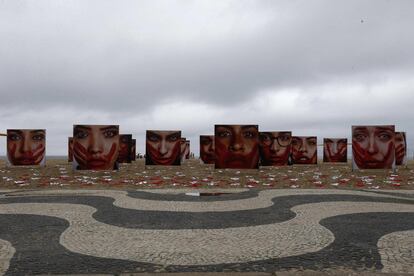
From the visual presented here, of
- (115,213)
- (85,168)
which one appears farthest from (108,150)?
(115,213)

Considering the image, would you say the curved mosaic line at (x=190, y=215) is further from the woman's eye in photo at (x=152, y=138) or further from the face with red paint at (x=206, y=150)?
the face with red paint at (x=206, y=150)

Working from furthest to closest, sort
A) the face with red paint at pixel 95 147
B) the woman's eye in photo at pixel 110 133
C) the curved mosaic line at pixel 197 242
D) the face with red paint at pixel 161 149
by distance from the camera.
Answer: the face with red paint at pixel 161 149 < the woman's eye in photo at pixel 110 133 < the face with red paint at pixel 95 147 < the curved mosaic line at pixel 197 242

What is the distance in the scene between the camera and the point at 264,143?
107 ft

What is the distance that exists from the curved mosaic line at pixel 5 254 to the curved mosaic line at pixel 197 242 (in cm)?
83

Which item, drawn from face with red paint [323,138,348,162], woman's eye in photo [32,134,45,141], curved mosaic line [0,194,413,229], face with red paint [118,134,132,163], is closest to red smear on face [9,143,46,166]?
woman's eye in photo [32,134,45,141]

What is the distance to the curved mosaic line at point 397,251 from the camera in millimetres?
5281

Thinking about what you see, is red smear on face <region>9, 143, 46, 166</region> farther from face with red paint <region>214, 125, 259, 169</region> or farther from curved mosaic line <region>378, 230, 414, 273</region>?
curved mosaic line <region>378, 230, 414, 273</region>

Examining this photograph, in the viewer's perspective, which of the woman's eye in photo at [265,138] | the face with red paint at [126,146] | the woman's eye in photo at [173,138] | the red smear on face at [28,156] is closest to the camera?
the woman's eye in photo at [173,138]

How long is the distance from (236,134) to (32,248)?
20.5 m

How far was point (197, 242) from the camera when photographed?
22.5 feet

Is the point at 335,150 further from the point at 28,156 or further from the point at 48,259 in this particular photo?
the point at 48,259

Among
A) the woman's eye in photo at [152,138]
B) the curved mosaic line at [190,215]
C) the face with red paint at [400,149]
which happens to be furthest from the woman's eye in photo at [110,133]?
the face with red paint at [400,149]

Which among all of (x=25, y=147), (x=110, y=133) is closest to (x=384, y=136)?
(x=110, y=133)

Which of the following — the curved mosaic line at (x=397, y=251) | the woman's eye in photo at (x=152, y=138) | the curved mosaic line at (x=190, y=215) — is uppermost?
the woman's eye in photo at (x=152, y=138)
